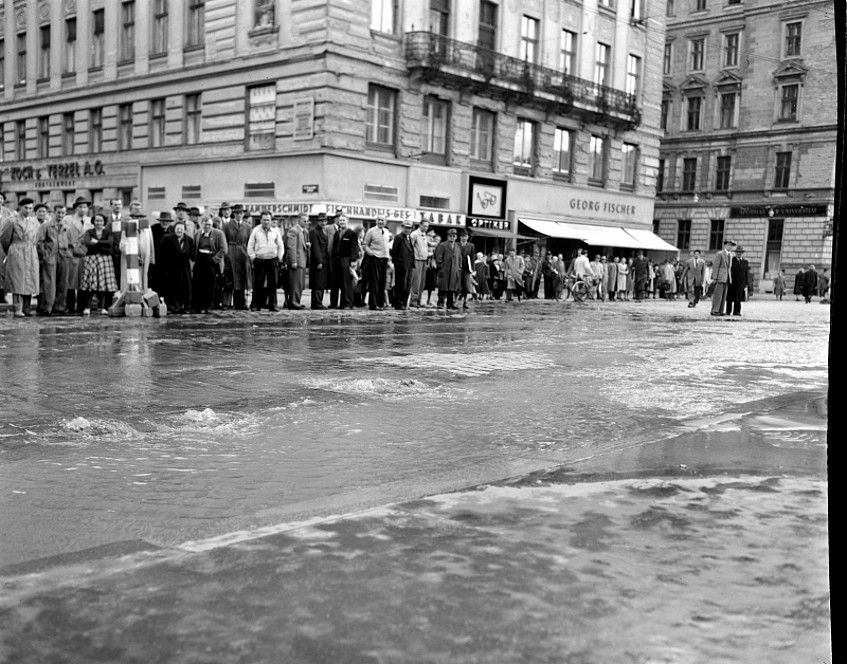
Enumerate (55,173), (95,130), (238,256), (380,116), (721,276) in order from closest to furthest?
(238,256) < (721,276) < (380,116) < (95,130) < (55,173)

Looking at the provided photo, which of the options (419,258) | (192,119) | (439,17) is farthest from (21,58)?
(419,258)

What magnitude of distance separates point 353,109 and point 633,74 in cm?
1802

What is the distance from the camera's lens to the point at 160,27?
3578cm

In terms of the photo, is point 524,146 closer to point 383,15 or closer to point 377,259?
point 383,15

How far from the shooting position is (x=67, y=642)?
251 centimetres

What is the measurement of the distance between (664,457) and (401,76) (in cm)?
2871

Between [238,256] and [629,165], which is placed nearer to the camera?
[238,256]

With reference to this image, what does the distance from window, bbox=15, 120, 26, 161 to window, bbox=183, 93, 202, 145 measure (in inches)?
448

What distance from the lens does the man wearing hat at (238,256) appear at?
18.3 metres

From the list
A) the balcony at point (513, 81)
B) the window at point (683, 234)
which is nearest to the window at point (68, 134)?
the balcony at point (513, 81)

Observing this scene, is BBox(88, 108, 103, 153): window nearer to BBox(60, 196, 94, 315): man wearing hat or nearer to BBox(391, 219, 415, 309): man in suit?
BBox(391, 219, 415, 309): man in suit

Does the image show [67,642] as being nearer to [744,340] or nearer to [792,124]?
[744,340]

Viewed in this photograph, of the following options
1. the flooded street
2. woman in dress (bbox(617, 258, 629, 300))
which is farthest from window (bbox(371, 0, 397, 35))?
the flooded street

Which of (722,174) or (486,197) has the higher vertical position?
(722,174)
